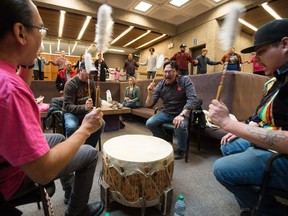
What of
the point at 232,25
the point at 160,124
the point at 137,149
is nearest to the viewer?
the point at 232,25

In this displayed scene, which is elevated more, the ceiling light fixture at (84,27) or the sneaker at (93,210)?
the ceiling light fixture at (84,27)

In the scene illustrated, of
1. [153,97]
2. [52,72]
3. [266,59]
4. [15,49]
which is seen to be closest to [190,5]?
[153,97]

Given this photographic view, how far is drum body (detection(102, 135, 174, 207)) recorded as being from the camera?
1203 millimetres

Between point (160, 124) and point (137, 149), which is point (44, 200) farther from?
point (160, 124)

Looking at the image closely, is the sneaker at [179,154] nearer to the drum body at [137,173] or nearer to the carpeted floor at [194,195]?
the carpeted floor at [194,195]

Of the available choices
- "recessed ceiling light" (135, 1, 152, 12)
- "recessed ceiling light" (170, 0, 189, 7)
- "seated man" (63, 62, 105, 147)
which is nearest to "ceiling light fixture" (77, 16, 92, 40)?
"recessed ceiling light" (135, 1, 152, 12)

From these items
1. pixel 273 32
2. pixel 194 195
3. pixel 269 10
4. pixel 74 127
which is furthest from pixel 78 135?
pixel 269 10

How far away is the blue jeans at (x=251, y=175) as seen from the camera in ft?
2.85

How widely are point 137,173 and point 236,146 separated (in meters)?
0.79

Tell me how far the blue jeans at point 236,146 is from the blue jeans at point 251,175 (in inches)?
11.1

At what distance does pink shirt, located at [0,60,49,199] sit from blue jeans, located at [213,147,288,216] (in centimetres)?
95

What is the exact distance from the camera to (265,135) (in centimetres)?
86

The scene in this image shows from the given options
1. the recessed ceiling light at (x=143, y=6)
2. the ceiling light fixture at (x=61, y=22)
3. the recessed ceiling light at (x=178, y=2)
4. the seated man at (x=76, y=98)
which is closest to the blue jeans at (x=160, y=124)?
the seated man at (x=76, y=98)

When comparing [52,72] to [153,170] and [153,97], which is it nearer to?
[153,97]
